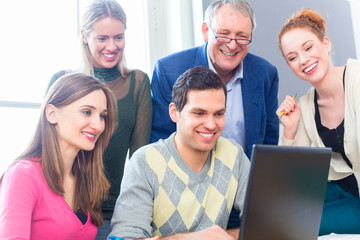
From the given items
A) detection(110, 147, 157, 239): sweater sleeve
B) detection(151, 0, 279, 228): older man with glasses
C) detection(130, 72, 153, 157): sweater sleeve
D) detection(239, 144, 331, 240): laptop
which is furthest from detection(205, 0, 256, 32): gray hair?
detection(239, 144, 331, 240): laptop

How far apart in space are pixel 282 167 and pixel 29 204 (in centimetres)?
71

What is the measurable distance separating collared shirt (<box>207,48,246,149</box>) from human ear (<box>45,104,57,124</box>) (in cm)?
77

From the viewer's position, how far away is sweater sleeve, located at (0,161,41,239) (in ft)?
3.35

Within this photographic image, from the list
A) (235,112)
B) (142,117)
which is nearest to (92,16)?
(142,117)

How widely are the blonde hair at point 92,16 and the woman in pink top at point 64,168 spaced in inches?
11.8

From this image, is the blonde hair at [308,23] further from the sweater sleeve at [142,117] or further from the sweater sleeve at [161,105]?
the sweater sleeve at [142,117]

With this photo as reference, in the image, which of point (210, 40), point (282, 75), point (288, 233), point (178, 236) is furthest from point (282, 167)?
point (282, 75)

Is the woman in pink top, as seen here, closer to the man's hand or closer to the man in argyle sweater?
the man in argyle sweater

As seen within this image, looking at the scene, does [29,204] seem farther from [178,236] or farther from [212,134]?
[212,134]

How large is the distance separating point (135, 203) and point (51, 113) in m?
0.42

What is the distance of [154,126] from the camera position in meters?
1.76

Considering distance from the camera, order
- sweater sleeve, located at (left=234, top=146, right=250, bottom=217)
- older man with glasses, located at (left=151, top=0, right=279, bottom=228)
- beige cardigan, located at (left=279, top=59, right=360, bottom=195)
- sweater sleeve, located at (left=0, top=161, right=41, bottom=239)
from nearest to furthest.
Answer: sweater sleeve, located at (left=0, top=161, right=41, bottom=239)
sweater sleeve, located at (left=234, top=146, right=250, bottom=217)
beige cardigan, located at (left=279, top=59, right=360, bottom=195)
older man with glasses, located at (left=151, top=0, right=279, bottom=228)

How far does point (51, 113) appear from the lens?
1304 millimetres

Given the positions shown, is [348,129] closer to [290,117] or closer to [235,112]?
[290,117]
